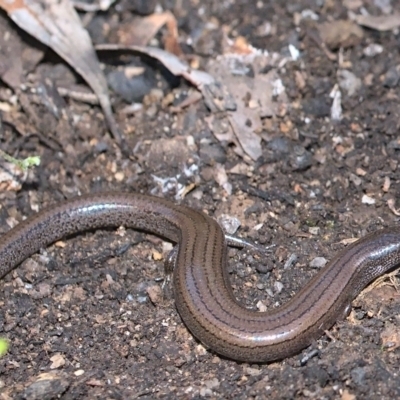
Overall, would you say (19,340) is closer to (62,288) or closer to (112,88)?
(62,288)

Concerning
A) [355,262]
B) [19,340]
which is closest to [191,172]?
[355,262]

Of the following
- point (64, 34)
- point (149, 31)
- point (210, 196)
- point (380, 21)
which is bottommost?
point (210, 196)

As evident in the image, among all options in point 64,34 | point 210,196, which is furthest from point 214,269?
point 64,34

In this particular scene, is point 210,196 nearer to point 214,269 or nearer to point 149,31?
point 214,269

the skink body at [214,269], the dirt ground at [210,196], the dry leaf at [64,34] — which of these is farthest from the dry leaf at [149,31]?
the skink body at [214,269]

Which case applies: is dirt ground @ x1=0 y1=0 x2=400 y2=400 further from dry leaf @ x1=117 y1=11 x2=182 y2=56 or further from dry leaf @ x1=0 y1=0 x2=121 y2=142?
dry leaf @ x1=0 y1=0 x2=121 y2=142

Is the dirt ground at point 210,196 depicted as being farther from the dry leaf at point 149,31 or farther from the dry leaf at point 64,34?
the dry leaf at point 64,34
